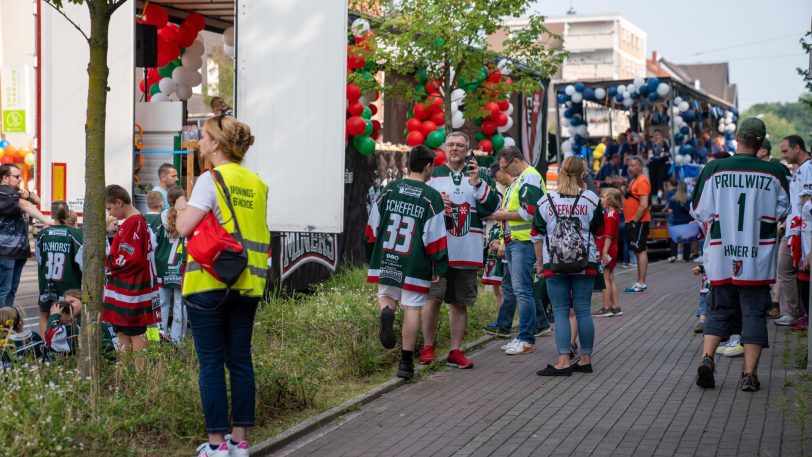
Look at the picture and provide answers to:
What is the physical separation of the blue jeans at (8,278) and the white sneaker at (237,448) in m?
5.91

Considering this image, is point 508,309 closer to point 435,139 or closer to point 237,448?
point 237,448

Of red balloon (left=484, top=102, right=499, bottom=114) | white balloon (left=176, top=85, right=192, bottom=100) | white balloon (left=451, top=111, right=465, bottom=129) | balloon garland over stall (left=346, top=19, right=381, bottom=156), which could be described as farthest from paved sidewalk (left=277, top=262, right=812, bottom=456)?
red balloon (left=484, top=102, right=499, bottom=114)

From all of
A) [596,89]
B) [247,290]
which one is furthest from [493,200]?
[596,89]

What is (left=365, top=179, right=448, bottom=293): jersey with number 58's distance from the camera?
838 centimetres

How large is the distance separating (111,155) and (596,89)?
61.2 ft

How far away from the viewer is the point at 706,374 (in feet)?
26.2

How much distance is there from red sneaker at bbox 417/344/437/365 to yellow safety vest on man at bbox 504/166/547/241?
1.52m

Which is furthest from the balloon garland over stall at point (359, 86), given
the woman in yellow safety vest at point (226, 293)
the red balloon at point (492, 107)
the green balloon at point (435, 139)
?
the woman in yellow safety vest at point (226, 293)

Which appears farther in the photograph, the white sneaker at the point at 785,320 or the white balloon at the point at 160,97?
the white balloon at the point at 160,97

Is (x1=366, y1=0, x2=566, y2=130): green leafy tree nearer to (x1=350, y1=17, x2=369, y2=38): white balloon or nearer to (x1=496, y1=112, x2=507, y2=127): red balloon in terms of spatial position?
(x1=350, y1=17, x2=369, y2=38): white balloon

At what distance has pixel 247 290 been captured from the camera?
579 cm

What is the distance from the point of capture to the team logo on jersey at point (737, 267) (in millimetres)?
7879

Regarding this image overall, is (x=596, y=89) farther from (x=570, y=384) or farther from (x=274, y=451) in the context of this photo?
(x=274, y=451)

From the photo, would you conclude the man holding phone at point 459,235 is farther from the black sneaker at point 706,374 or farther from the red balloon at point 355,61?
the red balloon at point 355,61
